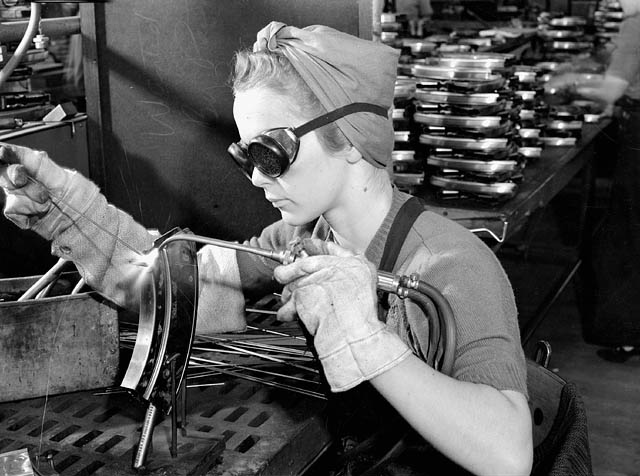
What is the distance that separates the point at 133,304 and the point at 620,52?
3050 mm

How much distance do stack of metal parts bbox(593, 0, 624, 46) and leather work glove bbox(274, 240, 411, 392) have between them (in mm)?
3833

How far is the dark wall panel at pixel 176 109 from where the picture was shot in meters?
2.00

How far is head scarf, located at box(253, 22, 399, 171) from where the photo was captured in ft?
4.16

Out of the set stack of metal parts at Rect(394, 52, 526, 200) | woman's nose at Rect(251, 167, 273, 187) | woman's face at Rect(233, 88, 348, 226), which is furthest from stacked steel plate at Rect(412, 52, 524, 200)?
woman's nose at Rect(251, 167, 273, 187)

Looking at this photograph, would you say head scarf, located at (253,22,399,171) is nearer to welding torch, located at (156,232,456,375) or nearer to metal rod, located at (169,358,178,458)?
welding torch, located at (156,232,456,375)

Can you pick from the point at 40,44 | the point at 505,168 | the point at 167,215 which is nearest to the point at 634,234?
the point at 505,168

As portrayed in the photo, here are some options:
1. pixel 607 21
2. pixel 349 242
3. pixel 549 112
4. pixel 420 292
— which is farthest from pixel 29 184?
pixel 607 21

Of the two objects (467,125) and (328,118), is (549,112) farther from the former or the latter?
(328,118)

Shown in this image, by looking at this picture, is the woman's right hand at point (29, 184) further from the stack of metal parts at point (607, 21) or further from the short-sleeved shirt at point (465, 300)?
the stack of metal parts at point (607, 21)

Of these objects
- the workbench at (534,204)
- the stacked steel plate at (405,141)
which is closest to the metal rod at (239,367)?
the workbench at (534,204)

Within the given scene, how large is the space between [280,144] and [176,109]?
2.99 ft

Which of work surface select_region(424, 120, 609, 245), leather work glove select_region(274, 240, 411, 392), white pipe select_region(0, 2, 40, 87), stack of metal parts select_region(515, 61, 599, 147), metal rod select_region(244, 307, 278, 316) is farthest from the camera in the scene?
stack of metal parts select_region(515, 61, 599, 147)

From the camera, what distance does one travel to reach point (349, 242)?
57.8 inches

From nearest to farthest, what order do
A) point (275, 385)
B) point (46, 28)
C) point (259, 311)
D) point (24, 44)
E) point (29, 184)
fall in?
point (29, 184), point (275, 385), point (24, 44), point (259, 311), point (46, 28)
